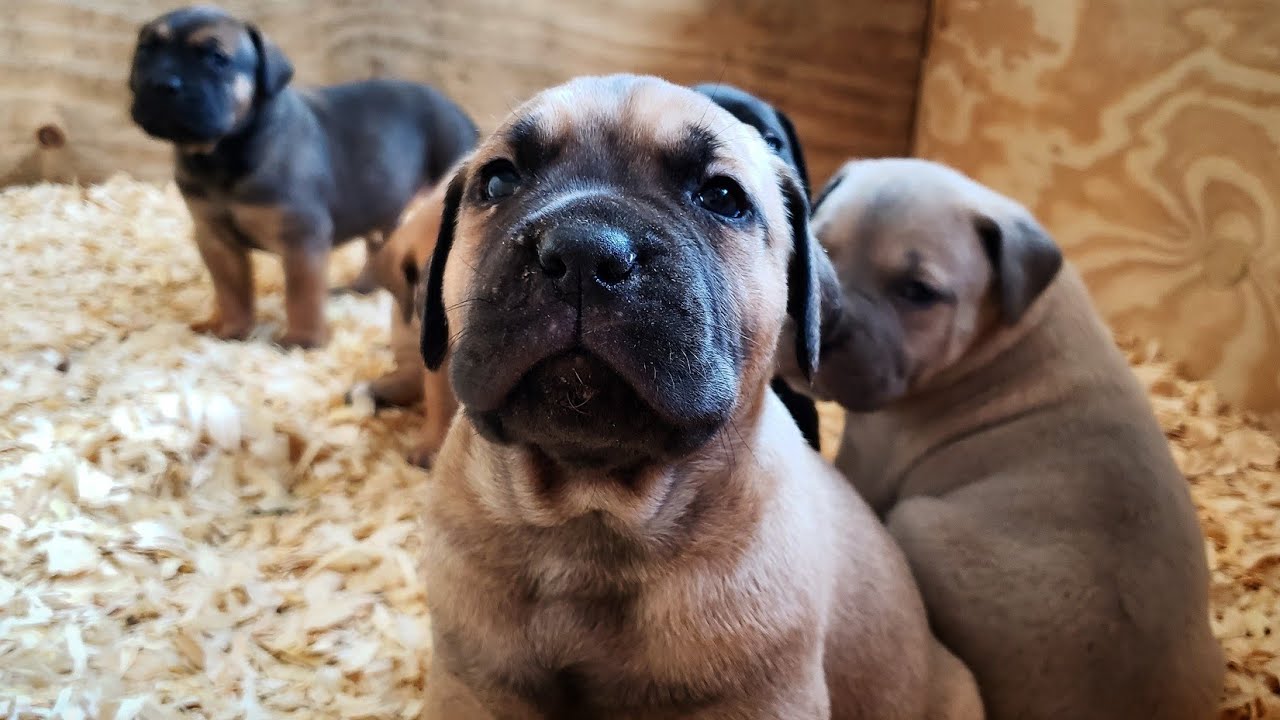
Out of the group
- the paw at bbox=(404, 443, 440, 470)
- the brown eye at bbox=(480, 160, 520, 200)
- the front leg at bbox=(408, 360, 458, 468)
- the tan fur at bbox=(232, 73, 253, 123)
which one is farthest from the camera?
the tan fur at bbox=(232, 73, 253, 123)

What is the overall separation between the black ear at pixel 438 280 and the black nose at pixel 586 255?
65 cm

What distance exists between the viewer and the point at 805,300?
84.9 inches

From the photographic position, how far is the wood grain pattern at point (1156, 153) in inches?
151

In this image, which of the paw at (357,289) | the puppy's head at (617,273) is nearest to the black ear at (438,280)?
the puppy's head at (617,273)

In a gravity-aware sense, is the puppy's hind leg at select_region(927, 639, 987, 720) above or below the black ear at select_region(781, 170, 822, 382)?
below

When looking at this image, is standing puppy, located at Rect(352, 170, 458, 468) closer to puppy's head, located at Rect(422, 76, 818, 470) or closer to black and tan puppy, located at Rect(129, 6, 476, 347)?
black and tan puppy, located at Rect(129, 6, 476, 347)

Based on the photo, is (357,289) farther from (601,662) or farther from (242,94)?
(601,662)

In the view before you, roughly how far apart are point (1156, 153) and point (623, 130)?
3.30 meters

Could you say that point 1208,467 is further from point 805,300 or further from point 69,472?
point 69,472

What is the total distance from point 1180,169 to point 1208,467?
1.29 m

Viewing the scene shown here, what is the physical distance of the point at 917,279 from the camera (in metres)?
2.99

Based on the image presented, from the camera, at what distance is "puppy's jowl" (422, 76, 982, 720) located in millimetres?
1623

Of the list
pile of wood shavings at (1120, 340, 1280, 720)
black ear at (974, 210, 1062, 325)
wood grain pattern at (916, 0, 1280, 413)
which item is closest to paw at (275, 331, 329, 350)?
black ear at (974, 210, 1062, 325)

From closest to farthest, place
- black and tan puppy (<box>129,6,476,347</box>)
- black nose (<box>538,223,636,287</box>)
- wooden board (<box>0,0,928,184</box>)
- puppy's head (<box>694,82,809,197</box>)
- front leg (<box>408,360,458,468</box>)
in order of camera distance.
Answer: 1. black nose (<box>538,223,636,287</box>)
2. puppy's head (<box>694,82,809,197</box>)
3. front leg (<box>408,360,458,468</box>)
4. black and tan puppy (<box>129,6,476,347</box>)
5. wooden board (<box>0,0,928,184</box>)
